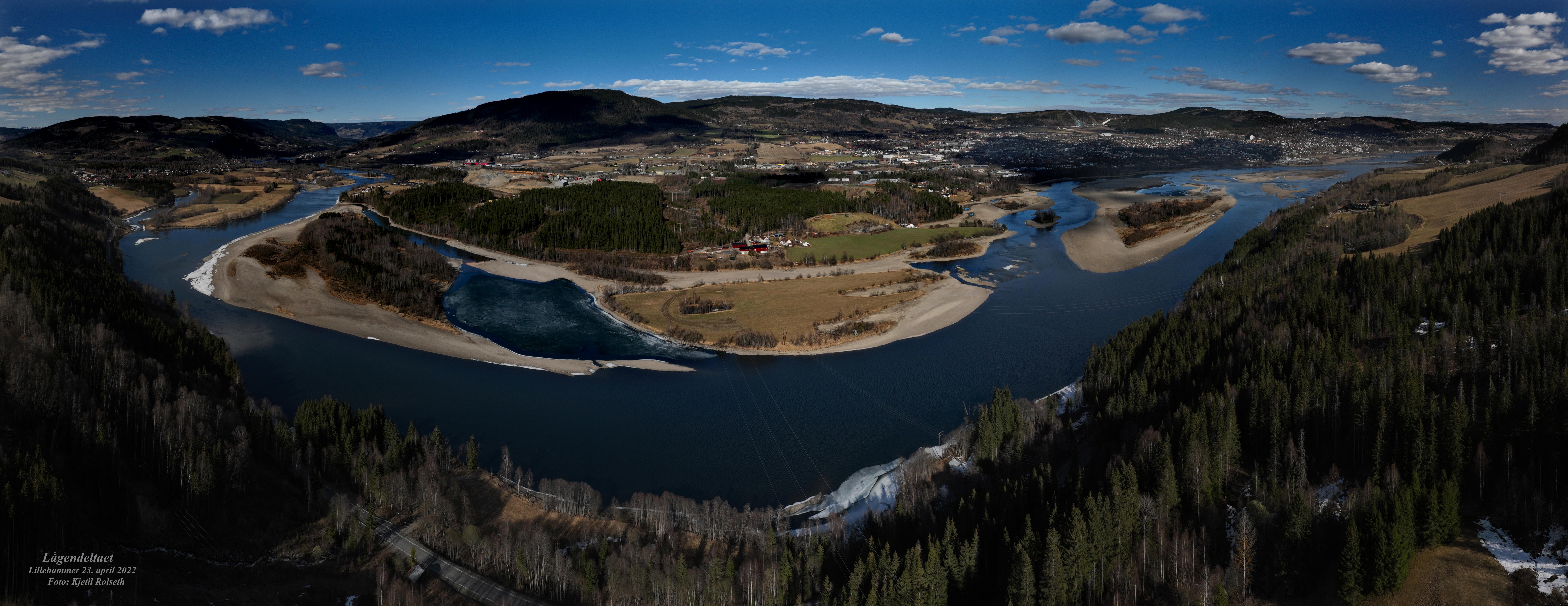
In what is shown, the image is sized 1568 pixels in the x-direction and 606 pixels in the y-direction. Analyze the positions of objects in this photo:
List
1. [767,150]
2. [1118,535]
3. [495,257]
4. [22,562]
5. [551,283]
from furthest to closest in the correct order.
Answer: [767,150] → [495,257] → [551,283] → [1118,535] → [22,562]

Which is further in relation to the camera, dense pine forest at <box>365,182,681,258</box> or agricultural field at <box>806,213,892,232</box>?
agricultural field at <box>806,213,892,232</box>

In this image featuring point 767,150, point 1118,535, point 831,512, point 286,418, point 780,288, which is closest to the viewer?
point 1118,535

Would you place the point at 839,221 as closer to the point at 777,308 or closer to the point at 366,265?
the point at 777,308

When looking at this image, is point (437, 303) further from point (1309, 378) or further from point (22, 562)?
point (1309, 378)

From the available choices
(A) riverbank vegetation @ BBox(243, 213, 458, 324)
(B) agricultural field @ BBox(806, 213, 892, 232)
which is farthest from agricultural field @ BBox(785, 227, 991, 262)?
(A) riverbank vegetation @ BBox(243, 213, 458, 324)

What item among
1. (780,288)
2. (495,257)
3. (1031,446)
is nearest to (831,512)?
(1031,446)

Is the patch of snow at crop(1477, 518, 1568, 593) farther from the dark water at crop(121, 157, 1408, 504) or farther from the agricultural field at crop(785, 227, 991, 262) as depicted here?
the agricultural field at crop(785, 227, 991, 262)

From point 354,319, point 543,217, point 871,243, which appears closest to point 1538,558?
point 354,319
